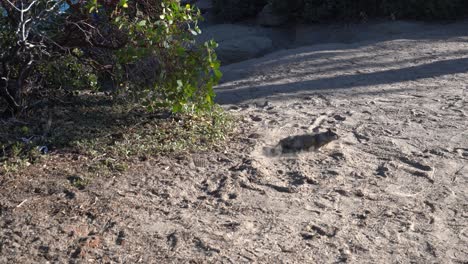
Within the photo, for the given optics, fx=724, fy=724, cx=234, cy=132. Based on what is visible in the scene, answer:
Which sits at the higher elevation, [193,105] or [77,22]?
[77,22]

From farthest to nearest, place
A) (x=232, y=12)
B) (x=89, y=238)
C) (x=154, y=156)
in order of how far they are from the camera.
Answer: (x=232, y=12), (x=154, y=156), (x=89, y=238)

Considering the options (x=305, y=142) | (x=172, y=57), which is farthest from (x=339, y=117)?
(x=172, y=57)

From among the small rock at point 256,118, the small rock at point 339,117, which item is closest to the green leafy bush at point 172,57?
the small rock at point 256,118

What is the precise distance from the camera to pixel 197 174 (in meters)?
5.44

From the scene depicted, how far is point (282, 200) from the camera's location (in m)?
5.02

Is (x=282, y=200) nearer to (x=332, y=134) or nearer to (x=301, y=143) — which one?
(x=301, y=143)

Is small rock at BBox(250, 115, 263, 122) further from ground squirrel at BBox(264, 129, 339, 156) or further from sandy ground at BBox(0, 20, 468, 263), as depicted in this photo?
ground squirrel at BBox(264, 129, 339, 156)

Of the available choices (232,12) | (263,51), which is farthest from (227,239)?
(232,12)

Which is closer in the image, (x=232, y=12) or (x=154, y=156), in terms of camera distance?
(x=154, y=156)

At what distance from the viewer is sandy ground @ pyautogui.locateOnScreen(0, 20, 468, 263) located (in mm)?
4328

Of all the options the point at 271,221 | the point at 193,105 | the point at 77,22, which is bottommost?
the point at 271,221

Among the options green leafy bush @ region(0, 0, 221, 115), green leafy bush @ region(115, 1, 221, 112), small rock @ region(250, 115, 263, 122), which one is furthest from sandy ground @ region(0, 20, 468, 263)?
green leafy bush @ region(0, 0, 221, 115)

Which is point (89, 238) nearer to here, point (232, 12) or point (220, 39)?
point (220, 39)

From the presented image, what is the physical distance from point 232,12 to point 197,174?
9652 mm
